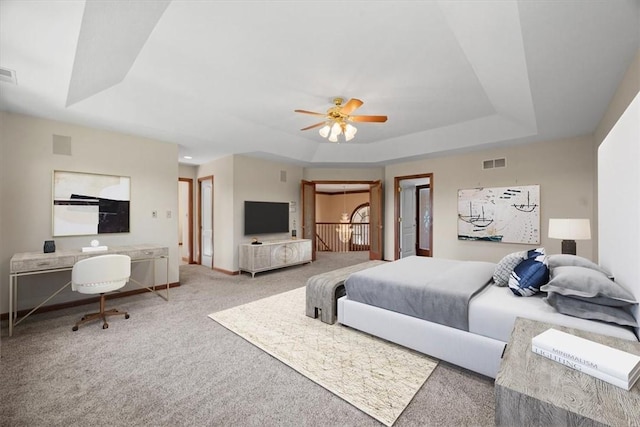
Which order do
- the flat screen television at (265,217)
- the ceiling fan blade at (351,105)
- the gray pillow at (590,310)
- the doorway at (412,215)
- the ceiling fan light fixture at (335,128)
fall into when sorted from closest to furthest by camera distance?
the gray pillow at (590,310), the ceiling fan blade at (351,105), the ceiling fan light fixture at (335,128), the flat screen television at (265,217), the doorway at (412,215)

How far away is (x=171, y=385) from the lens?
200 centimetres

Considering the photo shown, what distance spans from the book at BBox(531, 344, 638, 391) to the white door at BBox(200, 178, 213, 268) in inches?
243

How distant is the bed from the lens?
191 cm

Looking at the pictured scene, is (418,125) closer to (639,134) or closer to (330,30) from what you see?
(330,30)

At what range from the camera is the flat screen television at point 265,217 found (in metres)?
5.83

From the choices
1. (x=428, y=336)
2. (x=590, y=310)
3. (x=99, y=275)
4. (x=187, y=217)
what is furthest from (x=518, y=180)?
(x=187, y=217)

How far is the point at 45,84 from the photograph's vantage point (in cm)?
269

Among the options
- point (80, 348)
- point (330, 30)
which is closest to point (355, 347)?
point (80, 348)

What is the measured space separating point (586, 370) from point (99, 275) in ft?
12.9

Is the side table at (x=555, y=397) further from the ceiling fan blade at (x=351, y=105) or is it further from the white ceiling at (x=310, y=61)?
the ceiling fan blade at (x=351, y=105)

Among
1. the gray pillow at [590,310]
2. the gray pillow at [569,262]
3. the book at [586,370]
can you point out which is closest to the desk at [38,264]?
the book at [586,370]

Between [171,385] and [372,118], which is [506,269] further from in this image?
[171,385]

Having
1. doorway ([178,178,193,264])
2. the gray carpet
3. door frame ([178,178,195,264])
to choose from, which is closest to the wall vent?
the gray carpet

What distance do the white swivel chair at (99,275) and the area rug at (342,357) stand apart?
117 cm
